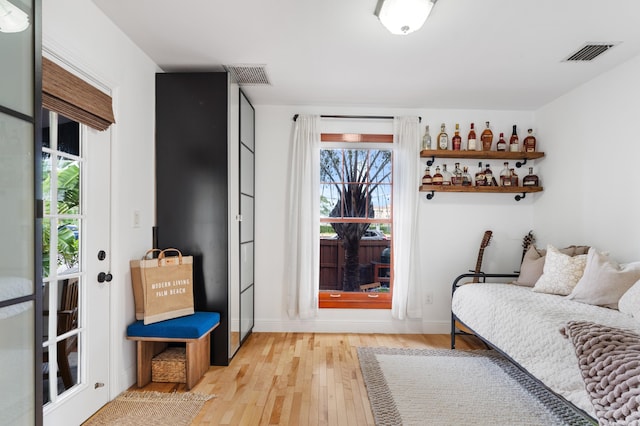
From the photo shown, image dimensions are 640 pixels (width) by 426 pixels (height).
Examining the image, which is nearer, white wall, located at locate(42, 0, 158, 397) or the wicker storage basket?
A: white wall, located at locate(42, 0, 158, 397)

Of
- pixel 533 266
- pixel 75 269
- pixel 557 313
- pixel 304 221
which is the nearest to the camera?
pixel 75 269

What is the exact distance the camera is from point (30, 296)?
1234mm

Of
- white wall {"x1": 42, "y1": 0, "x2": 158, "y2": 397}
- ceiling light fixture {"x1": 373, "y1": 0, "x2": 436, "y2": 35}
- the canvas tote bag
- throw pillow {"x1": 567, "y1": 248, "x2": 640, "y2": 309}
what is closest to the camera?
ceiling light fixture {"x1": 373, "y1": 0, "x2": 436, "y2": 35}

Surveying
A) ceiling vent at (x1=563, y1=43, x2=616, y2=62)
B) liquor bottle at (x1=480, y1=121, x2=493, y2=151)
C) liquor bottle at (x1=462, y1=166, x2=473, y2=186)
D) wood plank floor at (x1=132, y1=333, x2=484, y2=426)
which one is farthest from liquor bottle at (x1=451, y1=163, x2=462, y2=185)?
wood plank floor at (x1=132, y1=333, x2=484, y2=426)

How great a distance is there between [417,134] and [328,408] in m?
2.85

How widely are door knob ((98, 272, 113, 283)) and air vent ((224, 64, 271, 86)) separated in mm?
1844

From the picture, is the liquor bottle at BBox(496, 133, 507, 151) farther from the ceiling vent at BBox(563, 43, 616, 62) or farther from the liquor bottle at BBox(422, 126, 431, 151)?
the ceiling vent at BBox(563, 43, 616, 62)

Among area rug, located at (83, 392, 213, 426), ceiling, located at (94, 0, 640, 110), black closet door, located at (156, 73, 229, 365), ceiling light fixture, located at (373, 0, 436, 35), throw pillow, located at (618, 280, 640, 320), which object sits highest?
ceiling, located at (94, 0, 640, 110)

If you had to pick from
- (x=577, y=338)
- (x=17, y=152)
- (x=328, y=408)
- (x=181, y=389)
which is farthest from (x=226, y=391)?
(x=577, y=338)

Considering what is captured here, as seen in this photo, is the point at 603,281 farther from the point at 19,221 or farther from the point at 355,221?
the point at 19,221

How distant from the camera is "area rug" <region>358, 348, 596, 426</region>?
2119 mm

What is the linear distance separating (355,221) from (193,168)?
1920 mm

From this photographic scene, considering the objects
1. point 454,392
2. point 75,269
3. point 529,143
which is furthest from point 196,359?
point 529,143

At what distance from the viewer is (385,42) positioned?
240cm
